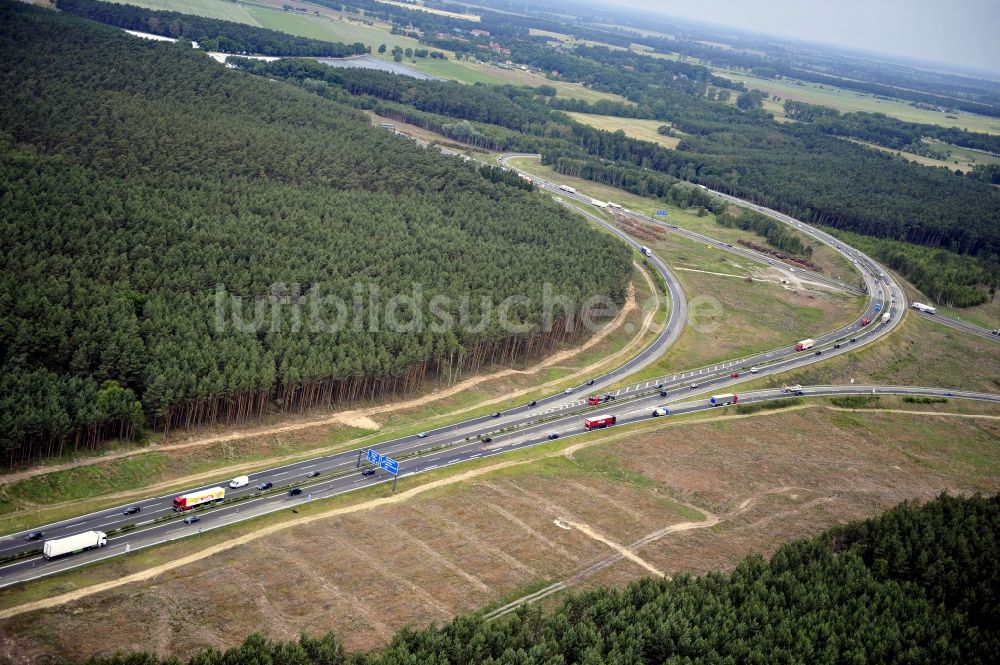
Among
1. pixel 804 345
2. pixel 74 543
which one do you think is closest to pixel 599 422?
pixel 804 345

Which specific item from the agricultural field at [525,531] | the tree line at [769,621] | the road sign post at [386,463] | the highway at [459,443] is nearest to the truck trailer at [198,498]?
the highway at [459,443]

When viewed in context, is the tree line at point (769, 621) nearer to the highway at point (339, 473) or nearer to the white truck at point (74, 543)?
the white truck at point (74, 543)

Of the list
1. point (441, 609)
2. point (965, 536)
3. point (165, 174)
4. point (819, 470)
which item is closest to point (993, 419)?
point (819, 470)

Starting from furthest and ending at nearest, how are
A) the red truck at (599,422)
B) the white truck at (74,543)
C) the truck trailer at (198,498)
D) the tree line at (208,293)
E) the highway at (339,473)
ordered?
the red truck at (599,422) < the tree line at (208,293) < the truck trailer at (198,498) < the highway at (339,473) < the white truck at (74,543)

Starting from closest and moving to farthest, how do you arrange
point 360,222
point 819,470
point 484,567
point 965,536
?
point 484,567
point 965,536
point 819,470
point 360,222

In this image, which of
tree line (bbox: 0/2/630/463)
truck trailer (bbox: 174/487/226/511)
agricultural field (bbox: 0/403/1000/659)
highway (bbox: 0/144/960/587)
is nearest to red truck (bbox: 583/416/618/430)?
highway (bbox: 0/144/960/587)

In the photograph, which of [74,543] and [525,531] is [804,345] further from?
[74,543]

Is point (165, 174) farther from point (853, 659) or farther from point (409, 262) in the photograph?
point (853, 659)

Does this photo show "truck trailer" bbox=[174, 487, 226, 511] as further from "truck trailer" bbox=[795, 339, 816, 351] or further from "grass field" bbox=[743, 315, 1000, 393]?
"truck trailer" bbox=[795, 339, 816, 351]
